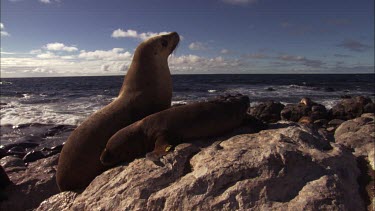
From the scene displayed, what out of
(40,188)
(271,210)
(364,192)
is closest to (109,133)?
(40,188)

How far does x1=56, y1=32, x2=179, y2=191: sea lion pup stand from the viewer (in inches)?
208

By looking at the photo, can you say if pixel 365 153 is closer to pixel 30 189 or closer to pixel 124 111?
pixel 124 111

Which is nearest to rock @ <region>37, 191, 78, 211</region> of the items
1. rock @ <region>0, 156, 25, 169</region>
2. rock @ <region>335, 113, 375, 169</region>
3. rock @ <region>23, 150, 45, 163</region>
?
rock @ <region>335, 113, 375, 169</region>

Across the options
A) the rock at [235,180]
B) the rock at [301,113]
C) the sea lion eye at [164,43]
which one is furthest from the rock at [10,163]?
the rock at [301,113]

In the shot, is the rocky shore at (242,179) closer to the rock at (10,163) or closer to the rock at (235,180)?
the rock at (235,180)

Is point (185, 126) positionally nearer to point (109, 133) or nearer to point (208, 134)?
point (208, 134)

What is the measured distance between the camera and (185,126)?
515 cm

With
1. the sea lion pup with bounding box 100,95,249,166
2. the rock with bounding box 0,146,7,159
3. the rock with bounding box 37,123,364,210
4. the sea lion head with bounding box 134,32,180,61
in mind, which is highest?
the sea lion head with bounding box 134,32,180,61

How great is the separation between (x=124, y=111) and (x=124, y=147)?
0.78 m

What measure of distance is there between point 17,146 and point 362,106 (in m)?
16.1

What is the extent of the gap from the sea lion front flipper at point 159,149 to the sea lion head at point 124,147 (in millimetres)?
295

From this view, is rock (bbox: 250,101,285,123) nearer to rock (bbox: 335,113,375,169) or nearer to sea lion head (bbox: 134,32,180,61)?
rock (bbox: 335,113,375,169)

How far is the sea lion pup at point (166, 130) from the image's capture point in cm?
506

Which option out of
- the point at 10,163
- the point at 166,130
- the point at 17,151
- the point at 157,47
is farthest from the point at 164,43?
the point at 17,151
